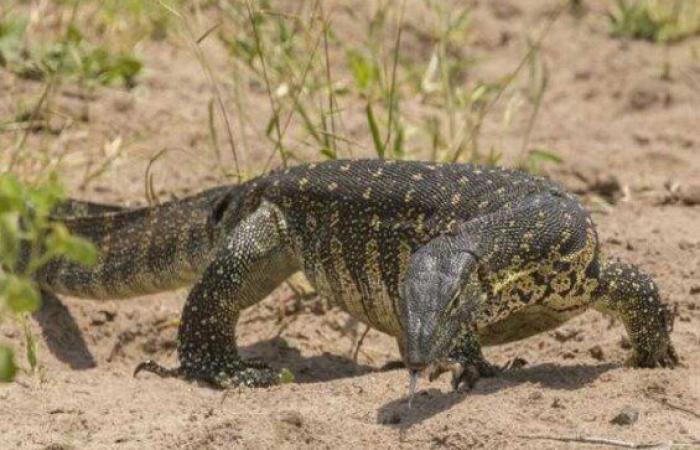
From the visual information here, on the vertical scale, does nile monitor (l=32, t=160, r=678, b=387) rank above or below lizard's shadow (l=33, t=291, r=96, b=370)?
above

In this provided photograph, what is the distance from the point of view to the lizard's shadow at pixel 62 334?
7.71 meters

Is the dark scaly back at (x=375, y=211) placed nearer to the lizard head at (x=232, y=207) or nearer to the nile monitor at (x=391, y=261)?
the nile monitor at (x=391, y=261)

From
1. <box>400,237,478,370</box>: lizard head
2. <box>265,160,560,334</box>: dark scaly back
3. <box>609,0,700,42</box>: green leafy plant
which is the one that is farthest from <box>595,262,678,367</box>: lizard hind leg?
<box>609,0,700,42</box>: green leafy plant

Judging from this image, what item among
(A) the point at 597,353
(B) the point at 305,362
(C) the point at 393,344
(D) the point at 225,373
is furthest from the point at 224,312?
(A) the point at 597,353

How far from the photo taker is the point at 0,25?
10633 mm

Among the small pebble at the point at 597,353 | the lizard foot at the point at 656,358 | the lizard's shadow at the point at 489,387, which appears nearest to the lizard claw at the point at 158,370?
the lizard's shadow at the point at 489,387

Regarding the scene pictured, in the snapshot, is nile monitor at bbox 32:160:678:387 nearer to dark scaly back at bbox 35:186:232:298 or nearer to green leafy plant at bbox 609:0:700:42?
dark scaly back at bbox 35:186:232:298

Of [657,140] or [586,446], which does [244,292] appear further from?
[657,140]

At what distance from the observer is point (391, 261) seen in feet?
22.3

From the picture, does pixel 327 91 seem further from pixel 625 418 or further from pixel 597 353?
pixel 625 418

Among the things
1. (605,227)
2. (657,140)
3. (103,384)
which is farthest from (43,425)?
(657,140)

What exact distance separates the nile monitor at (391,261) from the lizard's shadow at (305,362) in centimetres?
34

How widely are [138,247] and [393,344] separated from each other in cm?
158

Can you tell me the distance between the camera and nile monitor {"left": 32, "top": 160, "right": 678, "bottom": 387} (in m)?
5.94
